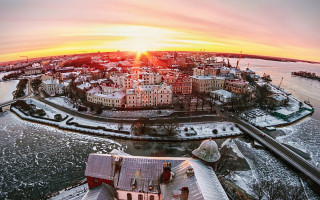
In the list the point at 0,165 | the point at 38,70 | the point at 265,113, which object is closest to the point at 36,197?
the point at 0,165

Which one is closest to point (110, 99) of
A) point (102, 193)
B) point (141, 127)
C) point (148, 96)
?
point (148, 96)

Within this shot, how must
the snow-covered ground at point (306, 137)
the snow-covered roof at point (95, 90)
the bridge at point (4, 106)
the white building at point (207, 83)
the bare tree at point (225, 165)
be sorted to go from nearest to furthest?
the bare tree at point (225, 165), the snow-covered ground at point (306, 137), the bridge at point (4, 106), the snow-covered roof at point (95, 90), the white building at point (207, 83)

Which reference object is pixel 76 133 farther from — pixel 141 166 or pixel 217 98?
pixel 217 98

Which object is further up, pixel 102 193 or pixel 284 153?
pixel 102 193

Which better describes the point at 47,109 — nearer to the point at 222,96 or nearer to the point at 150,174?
the point at 150,174

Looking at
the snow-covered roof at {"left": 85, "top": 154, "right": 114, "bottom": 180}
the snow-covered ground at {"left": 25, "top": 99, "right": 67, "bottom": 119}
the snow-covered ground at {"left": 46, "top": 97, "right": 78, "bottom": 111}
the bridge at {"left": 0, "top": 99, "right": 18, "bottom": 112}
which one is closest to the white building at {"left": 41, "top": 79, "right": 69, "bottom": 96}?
the snow-covered ground at {"left": 46, "top": 97, "right": 78, "bottom": 111}

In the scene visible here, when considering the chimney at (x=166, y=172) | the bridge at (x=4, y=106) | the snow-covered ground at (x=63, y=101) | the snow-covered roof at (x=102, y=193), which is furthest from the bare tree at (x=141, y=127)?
the bridge at (x=4, y=106)

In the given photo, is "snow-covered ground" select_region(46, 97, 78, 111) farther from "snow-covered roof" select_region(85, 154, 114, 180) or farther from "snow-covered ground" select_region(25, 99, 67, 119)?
"snow-covered roof" select_region(85, 154, 114, 180)

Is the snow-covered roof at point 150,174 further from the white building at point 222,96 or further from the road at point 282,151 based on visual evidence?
the white building at point 222,96

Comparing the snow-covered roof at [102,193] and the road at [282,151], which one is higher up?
the snow-covered roof at [102,193]
